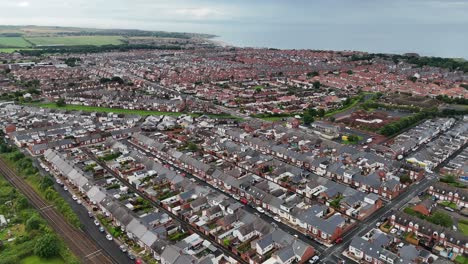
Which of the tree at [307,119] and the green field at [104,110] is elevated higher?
the tree at [307,119]

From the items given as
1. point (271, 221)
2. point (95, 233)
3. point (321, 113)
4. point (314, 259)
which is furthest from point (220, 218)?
point (321, 113)

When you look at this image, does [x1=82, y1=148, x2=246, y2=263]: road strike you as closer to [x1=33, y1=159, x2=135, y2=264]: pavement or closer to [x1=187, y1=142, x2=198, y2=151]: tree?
[x1=33, y1=159, x2=135, y2=264]: pavement

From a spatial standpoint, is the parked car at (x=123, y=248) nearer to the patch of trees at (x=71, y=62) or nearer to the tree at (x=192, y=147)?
the tree at (x=192, y=147)

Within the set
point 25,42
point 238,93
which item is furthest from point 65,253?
point 25,42

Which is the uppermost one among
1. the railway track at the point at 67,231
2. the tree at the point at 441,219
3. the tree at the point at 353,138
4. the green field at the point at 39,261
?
the tree at the point at 353,138

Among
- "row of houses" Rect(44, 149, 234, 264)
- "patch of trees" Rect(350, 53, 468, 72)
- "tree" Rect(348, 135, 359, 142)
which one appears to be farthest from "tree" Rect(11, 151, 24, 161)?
"patch of trees" Rect(350, 53, 468, 72)

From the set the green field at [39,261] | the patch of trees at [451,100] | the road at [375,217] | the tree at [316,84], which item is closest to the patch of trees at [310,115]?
the road at [375,217]

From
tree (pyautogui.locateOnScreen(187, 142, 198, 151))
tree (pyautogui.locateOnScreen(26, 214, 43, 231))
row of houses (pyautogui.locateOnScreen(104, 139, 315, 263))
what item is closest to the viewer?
row of houses (pyautogui.locateOnScreen(104, 139, 315, 263))
